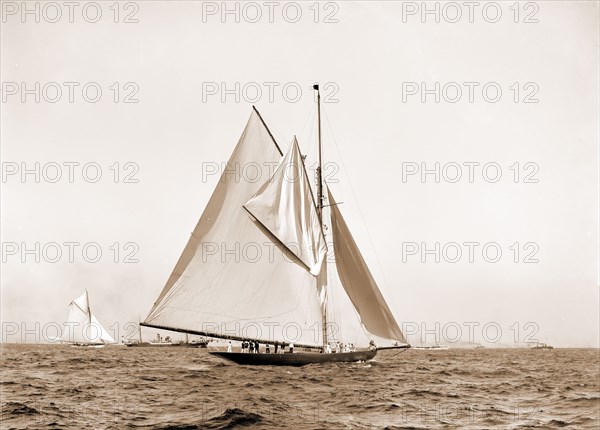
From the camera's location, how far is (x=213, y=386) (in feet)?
103

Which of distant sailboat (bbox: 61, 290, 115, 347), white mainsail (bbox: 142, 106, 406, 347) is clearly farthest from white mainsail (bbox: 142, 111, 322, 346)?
distant sailboat (bbox: 61, 290, 115, 347)

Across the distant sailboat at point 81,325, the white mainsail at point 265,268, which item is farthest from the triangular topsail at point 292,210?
the distant sailboat at point 81,325

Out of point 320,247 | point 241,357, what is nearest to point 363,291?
point 320,247

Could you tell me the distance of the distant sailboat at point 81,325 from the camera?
137375mm

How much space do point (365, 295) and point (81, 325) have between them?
10894 cm

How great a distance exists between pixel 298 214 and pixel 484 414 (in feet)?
82.8

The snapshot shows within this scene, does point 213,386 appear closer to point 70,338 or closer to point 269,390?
point 269,390

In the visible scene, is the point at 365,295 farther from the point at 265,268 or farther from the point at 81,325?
the point at 81,325

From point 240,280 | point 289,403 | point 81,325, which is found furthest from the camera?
point 81,325

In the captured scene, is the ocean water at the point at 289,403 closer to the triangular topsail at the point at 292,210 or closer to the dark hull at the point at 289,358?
the dark hull at the point at 289,358

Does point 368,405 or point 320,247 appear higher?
point 320,247

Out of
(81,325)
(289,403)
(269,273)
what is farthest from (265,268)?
(81,325)

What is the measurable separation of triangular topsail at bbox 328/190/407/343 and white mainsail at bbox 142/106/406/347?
0.07 metres

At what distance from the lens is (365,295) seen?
44750 millimetres
